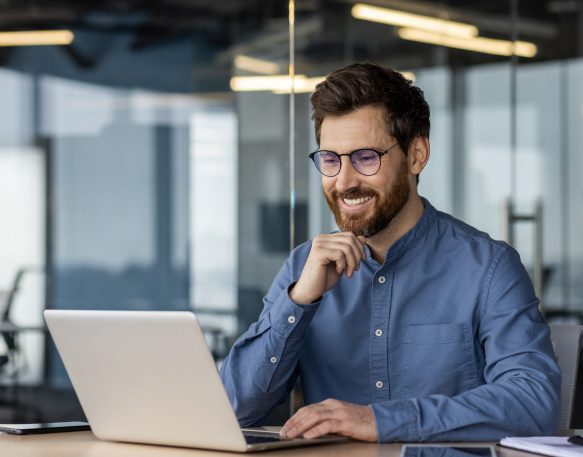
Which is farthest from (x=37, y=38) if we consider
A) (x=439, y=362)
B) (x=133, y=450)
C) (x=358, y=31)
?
(x=133, y=450)

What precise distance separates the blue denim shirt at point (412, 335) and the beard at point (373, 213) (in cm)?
6

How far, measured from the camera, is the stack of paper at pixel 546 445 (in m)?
1.79

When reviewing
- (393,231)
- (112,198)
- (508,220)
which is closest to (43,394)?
(112,198)

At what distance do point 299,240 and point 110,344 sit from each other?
310cm

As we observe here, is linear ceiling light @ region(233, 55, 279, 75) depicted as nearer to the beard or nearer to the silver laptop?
the beard

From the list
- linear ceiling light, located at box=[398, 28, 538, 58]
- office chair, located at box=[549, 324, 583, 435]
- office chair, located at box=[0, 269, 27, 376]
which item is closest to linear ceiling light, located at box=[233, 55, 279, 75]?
linear ceiling light, located at box=[398, 28, 538, 58]

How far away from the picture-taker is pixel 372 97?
243cm

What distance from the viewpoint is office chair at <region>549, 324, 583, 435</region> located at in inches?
94.3

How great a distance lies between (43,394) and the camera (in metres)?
5.99

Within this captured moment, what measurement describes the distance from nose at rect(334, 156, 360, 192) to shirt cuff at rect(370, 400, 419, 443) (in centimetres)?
51

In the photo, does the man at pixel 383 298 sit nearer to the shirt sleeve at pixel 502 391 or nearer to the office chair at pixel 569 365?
the shirt sleeve at pixel 502 391

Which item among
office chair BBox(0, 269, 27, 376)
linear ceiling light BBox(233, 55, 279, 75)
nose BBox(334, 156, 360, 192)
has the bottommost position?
office chair BBox(0, 269, 27, 376)

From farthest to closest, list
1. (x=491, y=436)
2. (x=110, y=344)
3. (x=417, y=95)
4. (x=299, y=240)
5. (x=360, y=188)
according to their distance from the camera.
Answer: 1. (x=299, y=240)
2. (x=417, y=95)
3. (x=360, y=188)
4. (x=491, y=436)
5. (x=110, y=344)

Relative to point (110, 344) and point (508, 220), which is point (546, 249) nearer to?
point (508, 220)
